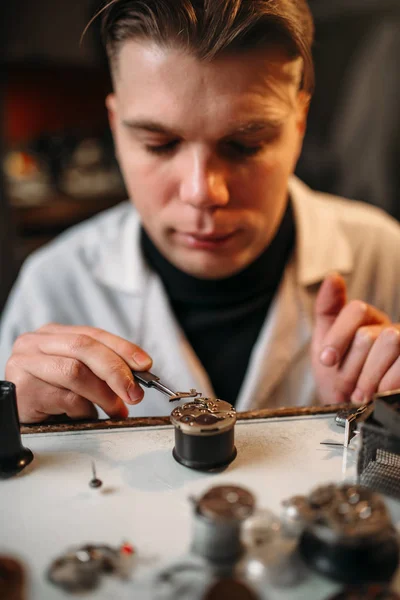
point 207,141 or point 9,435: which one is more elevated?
point 207,141

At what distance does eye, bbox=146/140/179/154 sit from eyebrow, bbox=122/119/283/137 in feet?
0.09

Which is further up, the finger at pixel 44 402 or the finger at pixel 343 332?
the finger at pixel 343 332

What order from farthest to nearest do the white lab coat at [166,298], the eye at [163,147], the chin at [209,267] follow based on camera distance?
the white lab coat at [166,298] < the chin at [209,267] < the eye at [163,147]

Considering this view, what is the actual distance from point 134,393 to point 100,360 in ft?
0.20

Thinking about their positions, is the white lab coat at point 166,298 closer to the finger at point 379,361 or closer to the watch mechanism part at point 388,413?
the finger at point 379,361

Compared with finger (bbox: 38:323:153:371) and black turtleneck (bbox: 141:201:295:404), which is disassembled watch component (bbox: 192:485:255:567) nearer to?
finger (bbox: 38:323:153:371)

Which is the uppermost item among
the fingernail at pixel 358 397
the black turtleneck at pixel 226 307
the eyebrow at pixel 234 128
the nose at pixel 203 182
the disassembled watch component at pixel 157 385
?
the eyebrow at pixel 234 128

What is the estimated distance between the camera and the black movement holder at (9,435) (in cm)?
58

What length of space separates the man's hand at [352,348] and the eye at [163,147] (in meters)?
0.33

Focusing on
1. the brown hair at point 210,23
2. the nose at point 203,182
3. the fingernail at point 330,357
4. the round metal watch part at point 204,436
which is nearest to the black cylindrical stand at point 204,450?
the round metal watch part at point 204,436

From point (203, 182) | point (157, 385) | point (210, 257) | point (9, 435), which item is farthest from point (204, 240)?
point (9, 435)

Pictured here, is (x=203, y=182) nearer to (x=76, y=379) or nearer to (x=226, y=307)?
(x=76, y=379)

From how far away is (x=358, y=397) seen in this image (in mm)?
765

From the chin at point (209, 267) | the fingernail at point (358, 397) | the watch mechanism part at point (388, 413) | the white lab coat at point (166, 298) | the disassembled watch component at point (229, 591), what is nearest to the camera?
the disassembled watch component at point (229, 591)
